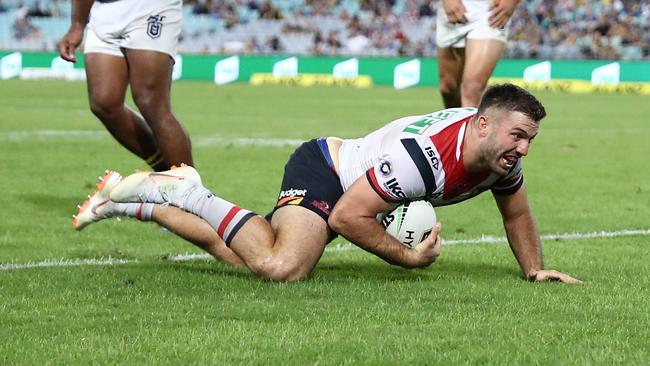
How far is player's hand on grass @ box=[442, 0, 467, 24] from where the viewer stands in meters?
8.98

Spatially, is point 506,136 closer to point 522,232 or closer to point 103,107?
point 522,232

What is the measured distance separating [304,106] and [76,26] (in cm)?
1500

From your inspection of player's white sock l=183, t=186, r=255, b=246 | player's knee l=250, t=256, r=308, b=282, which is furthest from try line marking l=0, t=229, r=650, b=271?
player's knee l=250, t=256, r=308, b=282

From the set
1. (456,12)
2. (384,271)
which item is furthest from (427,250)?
(456,12)

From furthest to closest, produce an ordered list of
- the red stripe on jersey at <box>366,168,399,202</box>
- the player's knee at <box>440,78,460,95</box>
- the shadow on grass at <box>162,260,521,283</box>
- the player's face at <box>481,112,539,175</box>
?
the player's knee at <box>440,78,460,95</box> → the shadow on grass at <box>162,260,521,283</box> → the red stripe on jersey at <box>366,168,399,202</box> → the player's face at <box>481,112,539,175</box>

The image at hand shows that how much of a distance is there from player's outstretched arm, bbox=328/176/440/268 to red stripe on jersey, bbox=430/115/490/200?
8.7 inches

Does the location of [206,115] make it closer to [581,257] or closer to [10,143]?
[10,143]

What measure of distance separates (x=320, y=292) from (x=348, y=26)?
124 ft

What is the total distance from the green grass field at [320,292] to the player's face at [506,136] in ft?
1.95

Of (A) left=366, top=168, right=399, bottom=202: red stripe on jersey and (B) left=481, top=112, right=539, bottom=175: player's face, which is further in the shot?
(A) left=366, top=168, right=399, bottom=202: red stripe on jersey

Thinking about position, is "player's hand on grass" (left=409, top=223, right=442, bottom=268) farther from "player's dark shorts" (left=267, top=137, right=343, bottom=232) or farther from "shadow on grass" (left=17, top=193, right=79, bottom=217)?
"shadow on grass" (left=17, top=193, right=79, bottom=217)

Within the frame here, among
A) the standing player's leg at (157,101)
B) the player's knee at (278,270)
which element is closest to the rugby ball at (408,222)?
the player's knee at (278,270)

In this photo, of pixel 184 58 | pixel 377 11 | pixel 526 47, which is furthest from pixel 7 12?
pixel 526 47

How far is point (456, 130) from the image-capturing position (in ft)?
17.8
